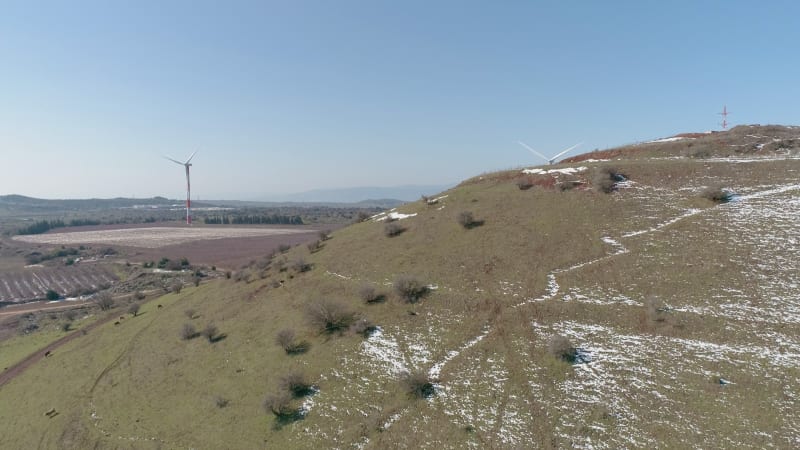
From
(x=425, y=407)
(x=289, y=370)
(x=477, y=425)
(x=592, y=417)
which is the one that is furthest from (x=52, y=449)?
(x=592, y=417)

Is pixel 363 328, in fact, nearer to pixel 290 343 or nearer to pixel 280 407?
pixel 290 343

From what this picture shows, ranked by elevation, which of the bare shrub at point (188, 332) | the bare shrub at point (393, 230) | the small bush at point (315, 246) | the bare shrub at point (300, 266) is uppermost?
the bare shrub at point (393, 230)

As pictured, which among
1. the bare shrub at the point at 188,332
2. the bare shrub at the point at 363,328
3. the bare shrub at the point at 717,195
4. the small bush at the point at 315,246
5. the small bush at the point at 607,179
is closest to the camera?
the bare shrub at the point at 363,328

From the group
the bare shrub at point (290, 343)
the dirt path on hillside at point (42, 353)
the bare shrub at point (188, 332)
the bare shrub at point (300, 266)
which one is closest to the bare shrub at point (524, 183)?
the bare shrub at point (300, 266)

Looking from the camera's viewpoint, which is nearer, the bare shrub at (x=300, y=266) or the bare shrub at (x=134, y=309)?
the bare shrub at (x=300, y=266)

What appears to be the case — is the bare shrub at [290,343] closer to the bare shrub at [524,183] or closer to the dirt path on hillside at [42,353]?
the bare shrub at [524,183]

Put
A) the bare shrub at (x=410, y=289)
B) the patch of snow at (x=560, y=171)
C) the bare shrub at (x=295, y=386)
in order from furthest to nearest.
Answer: the patch of snow at (x=560, y=171)
the bare shrub at (x=410, y=289)
the bare shrub at (x=295, y=386)

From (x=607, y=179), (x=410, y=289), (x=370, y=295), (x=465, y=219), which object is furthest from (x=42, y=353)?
(x=607, y=179)

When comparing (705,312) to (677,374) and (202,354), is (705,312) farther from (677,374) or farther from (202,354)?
(202,354)
